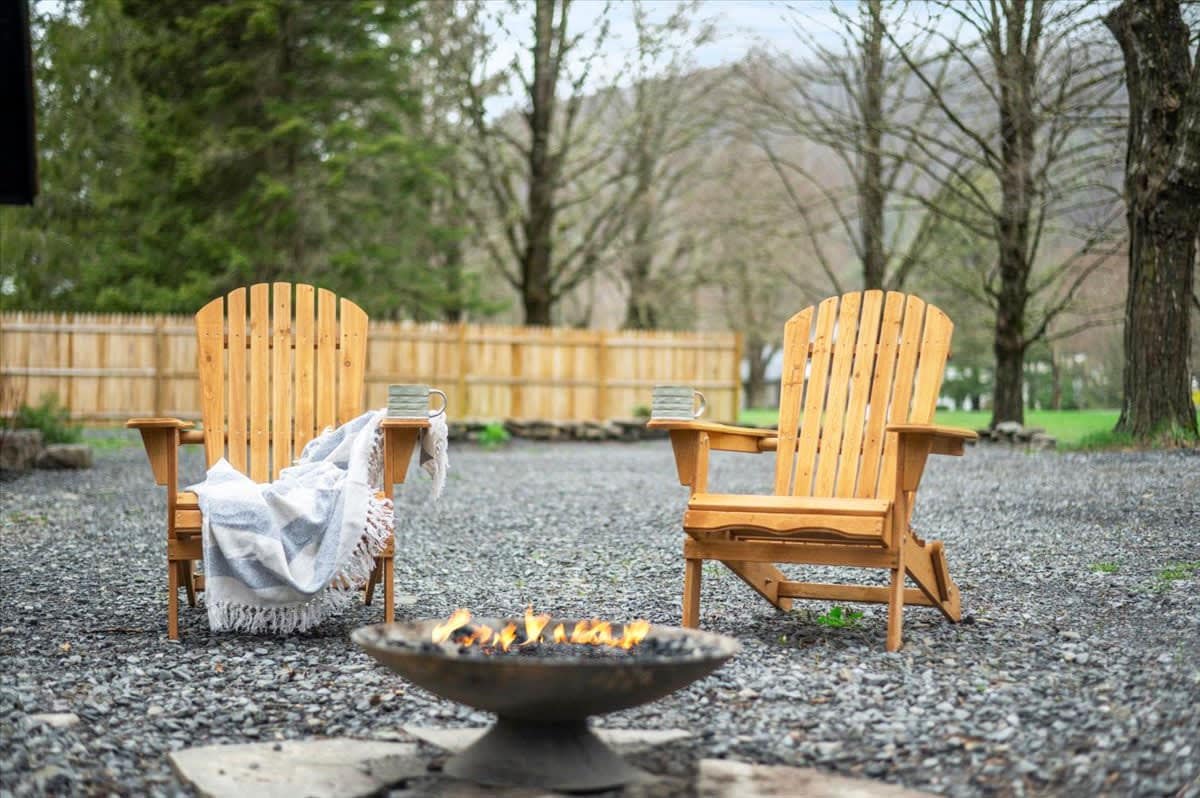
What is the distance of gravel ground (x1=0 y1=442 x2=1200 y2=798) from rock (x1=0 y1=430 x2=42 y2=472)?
3194 mm

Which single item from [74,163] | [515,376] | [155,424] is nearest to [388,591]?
[155,424]

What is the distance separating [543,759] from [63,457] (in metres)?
8.88

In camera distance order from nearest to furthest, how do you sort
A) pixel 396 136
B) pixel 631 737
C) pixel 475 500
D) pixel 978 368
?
pixel 631 737, pixel 475 500, pixel 396 136, pixel 978 368

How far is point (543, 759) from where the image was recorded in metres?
2.52

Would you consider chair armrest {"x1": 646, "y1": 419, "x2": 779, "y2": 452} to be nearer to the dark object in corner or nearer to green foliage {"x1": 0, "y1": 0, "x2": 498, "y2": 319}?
the dark object in corner

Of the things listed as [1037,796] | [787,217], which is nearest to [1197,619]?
[1037,796]

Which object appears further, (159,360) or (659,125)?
(659,125)

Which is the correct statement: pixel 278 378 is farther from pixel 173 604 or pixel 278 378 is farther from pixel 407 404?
pixel 173 604

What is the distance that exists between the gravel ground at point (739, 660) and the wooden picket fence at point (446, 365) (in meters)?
8.49

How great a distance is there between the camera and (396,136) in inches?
664

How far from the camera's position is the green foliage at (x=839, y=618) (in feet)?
13.7

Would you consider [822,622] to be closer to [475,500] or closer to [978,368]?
[475,500]

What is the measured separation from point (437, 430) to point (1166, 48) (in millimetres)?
7561

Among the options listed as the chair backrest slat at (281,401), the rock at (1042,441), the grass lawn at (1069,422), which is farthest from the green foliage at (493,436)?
the chair backrest slat at (281,401)
